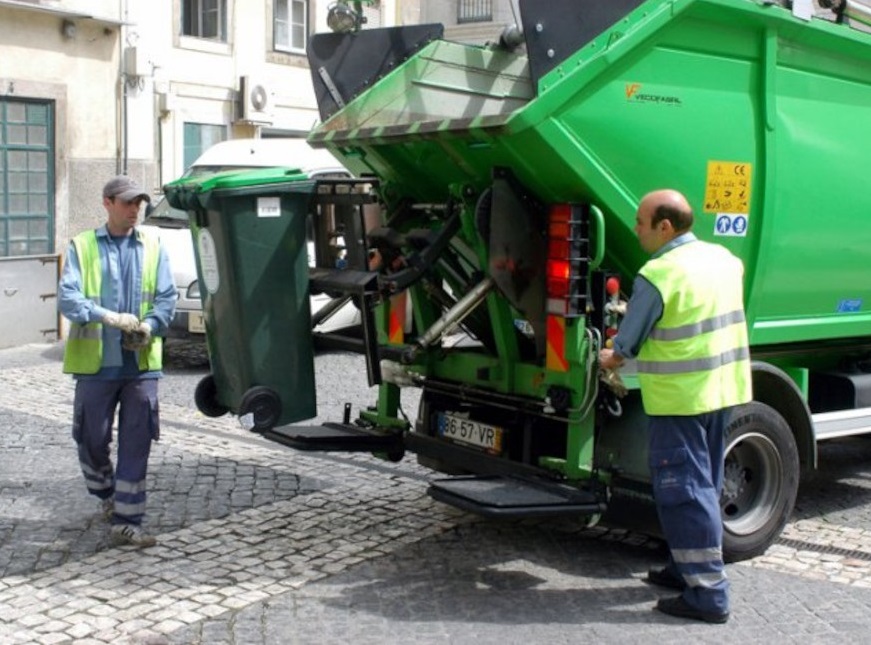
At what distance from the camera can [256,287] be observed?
5.73m

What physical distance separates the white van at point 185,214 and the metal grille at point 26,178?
1.93 metres

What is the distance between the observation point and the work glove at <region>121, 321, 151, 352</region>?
19.0ft

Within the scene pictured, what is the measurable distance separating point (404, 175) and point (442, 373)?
3.18ft

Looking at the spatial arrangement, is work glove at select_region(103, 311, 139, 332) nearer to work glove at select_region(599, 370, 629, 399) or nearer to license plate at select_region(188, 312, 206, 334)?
work glove at select_region(599, 370, 629, 399)

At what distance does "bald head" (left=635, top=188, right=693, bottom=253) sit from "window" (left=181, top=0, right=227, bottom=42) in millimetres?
13096

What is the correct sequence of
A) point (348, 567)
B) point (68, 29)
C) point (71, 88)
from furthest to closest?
1. point (71, 88)
2. point (68, 29)
3. point (348, 567)

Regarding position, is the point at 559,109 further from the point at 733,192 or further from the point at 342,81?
the point at 342,81

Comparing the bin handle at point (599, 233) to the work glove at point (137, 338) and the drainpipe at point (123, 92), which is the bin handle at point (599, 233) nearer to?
the work glove at point (137, 338)

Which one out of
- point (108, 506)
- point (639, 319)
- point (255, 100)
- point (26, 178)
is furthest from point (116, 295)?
point (255, 100)

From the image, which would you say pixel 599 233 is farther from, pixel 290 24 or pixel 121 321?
pixel 290 24

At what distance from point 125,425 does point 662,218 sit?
2604mm

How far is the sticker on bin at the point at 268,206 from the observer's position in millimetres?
5699

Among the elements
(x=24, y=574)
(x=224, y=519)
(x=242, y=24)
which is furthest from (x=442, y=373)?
(x=242, y=24)

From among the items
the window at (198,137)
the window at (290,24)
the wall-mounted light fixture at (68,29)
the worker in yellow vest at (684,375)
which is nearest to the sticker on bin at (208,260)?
the worker in yellow vest at (684,375)
